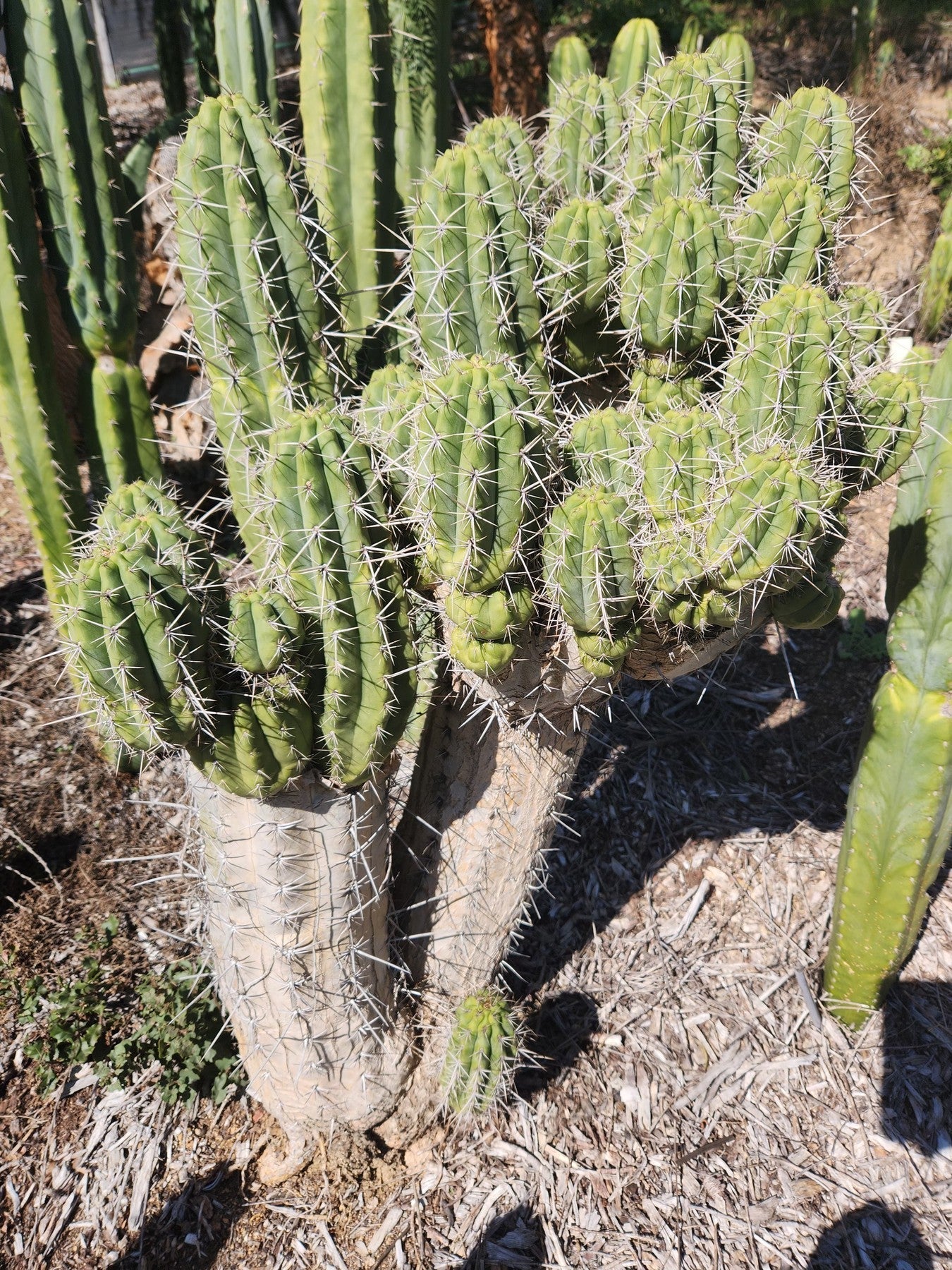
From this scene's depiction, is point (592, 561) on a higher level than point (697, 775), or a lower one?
higher

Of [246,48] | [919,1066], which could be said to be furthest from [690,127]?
[919,1066]

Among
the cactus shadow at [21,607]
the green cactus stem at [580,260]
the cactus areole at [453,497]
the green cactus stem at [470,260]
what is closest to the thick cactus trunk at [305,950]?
the cactus areole at [453,497]

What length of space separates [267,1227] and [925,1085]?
2.01 meters

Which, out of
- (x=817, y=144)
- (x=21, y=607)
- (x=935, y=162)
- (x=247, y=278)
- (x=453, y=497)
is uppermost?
(x=817, y=144)

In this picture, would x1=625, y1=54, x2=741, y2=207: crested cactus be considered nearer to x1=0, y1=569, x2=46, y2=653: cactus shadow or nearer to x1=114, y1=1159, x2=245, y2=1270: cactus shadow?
x1=114, y1=1159, x2=245, y2=1270: cactus shadow

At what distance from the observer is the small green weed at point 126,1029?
2.58 m

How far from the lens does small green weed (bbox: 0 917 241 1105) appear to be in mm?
2580

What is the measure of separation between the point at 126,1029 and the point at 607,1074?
1.49m

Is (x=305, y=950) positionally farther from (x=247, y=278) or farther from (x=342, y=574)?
(x=247, y=278)

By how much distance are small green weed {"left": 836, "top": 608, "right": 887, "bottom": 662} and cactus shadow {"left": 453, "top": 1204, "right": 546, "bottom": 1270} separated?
2.70m

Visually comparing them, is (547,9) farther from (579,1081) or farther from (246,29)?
(579,1081)

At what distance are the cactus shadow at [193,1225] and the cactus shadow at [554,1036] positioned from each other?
872 mm

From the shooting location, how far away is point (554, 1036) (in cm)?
283

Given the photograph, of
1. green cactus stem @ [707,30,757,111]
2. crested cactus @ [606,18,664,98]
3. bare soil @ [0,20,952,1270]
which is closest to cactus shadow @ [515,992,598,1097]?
bare soil @ [0,20,952,1270]
